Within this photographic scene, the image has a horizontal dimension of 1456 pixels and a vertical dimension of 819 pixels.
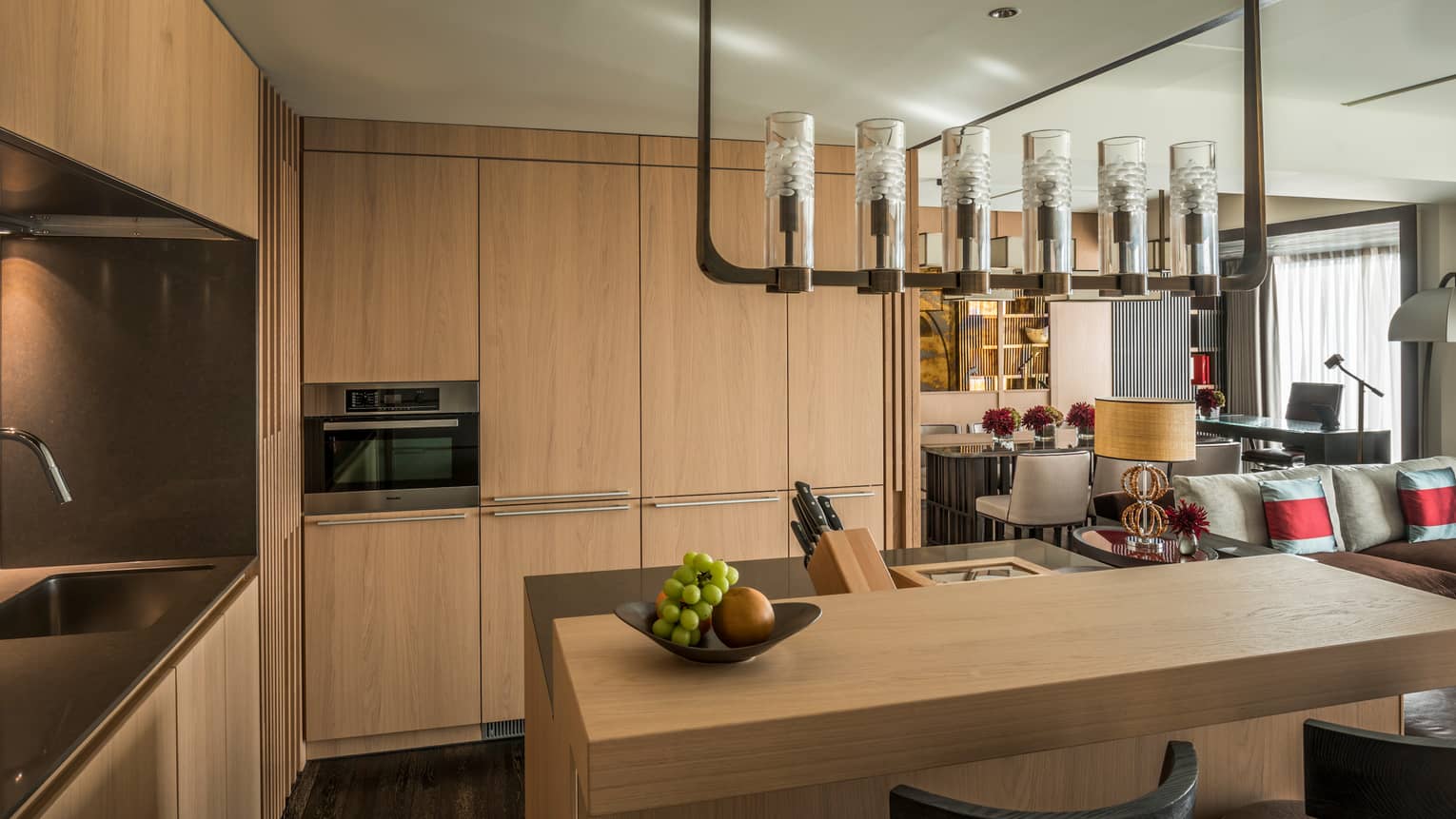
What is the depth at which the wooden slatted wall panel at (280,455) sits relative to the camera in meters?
2.65

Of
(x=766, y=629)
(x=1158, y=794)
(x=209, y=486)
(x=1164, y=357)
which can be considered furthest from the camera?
(x=1164, y=357)

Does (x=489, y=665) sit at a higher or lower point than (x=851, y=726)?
lower

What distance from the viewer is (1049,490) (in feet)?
17.5

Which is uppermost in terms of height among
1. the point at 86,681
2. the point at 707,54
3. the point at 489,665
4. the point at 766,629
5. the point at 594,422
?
the point at 707,54

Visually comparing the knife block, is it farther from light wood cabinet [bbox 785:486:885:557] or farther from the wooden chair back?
light wood cabinet [bbox 785:486:885:557]

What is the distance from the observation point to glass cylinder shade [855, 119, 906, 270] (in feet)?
5.28

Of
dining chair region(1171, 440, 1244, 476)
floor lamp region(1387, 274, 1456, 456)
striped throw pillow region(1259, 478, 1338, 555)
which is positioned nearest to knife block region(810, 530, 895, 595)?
striped throw pillow region(1259, 478, 1338, 555)

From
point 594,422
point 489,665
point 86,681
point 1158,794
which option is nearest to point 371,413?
point 594,422

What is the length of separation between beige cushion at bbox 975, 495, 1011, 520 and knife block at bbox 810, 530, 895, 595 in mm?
3698

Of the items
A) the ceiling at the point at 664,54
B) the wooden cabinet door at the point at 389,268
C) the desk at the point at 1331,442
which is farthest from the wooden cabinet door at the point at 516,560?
the desk at the point at 1331,442

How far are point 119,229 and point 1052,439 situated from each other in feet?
19.1

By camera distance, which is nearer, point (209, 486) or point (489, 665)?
point (209, 486)

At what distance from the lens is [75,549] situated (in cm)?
227

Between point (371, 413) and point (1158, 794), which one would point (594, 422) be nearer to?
point (371, 413)
